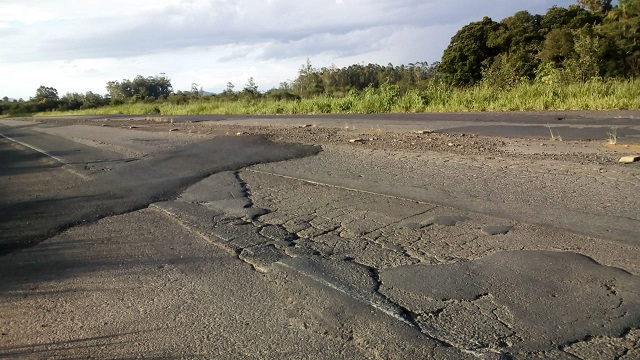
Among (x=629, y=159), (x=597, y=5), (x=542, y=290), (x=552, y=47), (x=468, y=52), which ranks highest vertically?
(x=597, y=5)

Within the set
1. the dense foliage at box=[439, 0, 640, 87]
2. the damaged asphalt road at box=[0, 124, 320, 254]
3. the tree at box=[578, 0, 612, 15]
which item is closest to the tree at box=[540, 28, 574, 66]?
the dense foliage at box=[439, 0, 640, 87]

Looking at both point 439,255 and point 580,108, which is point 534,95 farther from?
point 439,255

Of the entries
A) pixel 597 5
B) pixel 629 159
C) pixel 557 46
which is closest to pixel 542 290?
pixel 629 159

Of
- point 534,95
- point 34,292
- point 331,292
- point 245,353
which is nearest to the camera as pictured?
point 245,353

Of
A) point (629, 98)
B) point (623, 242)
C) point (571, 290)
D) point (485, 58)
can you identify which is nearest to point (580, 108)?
point (629, 98)

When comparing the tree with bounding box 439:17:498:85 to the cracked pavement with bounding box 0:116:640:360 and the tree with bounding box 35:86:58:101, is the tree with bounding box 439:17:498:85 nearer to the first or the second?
the cracked pavement with bounding box 0:116:640:360

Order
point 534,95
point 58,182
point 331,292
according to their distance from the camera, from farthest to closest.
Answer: point 534,95
point 58,182
point 331,292

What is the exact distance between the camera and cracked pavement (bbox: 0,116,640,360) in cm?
399

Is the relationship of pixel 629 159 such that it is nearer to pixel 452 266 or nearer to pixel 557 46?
pixel 452 266

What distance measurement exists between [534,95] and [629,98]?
394cm

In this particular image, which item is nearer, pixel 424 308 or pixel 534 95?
pixel 424 308

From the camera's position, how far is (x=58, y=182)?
1119 centimetres

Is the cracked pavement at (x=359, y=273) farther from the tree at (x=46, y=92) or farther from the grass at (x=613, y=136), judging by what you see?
the tree at (x=46, y=92)

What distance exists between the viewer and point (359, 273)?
5148 millimetres
